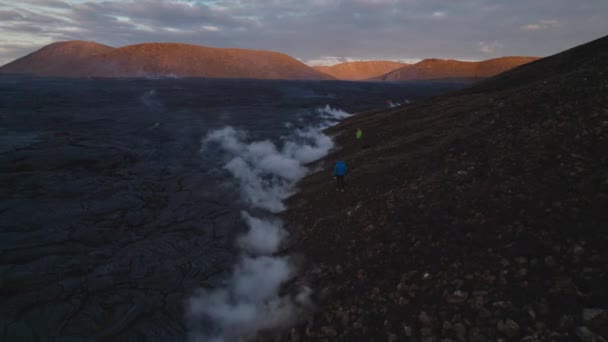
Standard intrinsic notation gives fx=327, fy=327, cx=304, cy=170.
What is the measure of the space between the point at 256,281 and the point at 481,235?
5.86m

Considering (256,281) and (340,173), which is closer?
(256,281)

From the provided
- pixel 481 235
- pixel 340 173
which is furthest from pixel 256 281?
pixel 481 235

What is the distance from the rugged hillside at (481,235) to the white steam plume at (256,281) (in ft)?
2.48

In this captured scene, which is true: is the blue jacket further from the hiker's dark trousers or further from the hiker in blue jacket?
the hiker's dark trousers

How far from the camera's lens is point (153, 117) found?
135 feet

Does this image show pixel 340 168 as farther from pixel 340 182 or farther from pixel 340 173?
pixel 340 182

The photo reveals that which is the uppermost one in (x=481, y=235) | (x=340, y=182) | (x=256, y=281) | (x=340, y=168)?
(x=340, y=168)

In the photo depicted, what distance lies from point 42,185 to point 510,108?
69.9ft

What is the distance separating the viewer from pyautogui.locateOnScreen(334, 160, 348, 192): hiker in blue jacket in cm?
1299

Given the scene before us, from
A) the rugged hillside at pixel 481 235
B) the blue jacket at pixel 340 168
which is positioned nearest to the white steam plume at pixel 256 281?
the rugged hillside at pixel 481 235

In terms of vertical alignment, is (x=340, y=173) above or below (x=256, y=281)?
above

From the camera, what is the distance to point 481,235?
694cm

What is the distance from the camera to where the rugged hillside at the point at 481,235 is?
16.6 feet

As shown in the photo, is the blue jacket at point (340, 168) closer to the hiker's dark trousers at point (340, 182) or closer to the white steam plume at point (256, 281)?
the hiker's dark trousers at point (340, 182)
